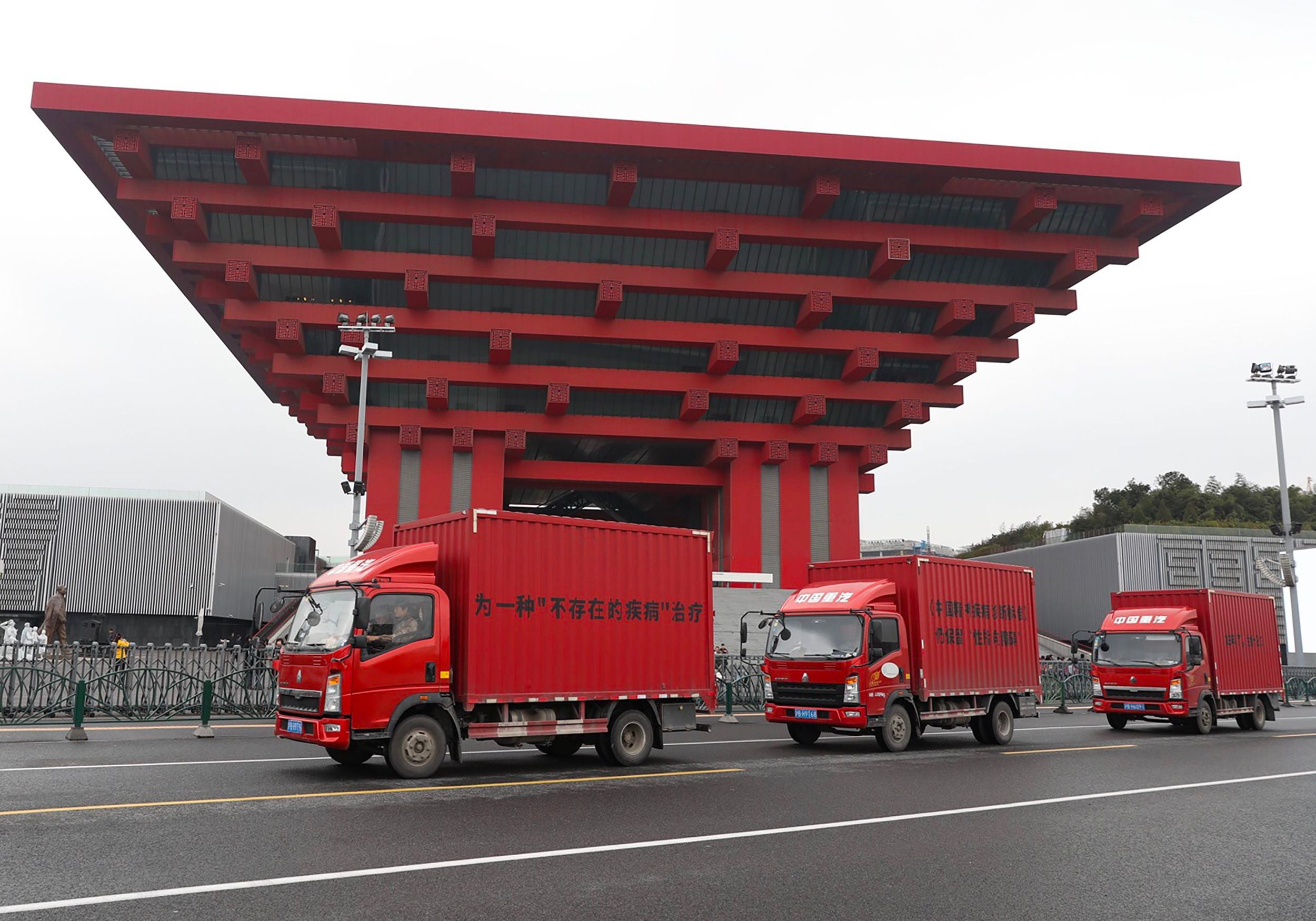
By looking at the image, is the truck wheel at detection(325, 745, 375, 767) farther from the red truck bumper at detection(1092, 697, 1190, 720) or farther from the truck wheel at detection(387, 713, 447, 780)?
the red truck bumper at detection(1092, 697, 1190, 720)

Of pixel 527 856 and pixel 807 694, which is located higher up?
pixel 807 694

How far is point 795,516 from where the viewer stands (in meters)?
46.7

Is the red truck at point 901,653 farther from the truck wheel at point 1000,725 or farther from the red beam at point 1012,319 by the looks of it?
the red beam at point 1012,319

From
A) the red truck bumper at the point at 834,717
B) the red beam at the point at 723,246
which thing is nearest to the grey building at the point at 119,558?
the red beam at the point at 723,246

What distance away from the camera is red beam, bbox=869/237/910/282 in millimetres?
40812

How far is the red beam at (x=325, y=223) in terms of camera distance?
3741 centimetres

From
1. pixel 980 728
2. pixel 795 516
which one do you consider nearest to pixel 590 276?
pixel 795 516

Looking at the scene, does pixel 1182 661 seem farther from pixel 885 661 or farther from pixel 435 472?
pixel 435 472

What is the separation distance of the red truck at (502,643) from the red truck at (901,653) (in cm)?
208

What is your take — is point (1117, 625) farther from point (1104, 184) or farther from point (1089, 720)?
point (1104, 184)

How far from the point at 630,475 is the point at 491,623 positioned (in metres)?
34.1

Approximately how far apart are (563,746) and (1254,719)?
18138 mm

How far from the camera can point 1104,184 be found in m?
40.0

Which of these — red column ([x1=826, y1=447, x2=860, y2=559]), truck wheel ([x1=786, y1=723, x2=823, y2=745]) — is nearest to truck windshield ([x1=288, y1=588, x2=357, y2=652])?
truck wheel ([x1=786, y1=723, x2=823, y2=745])
